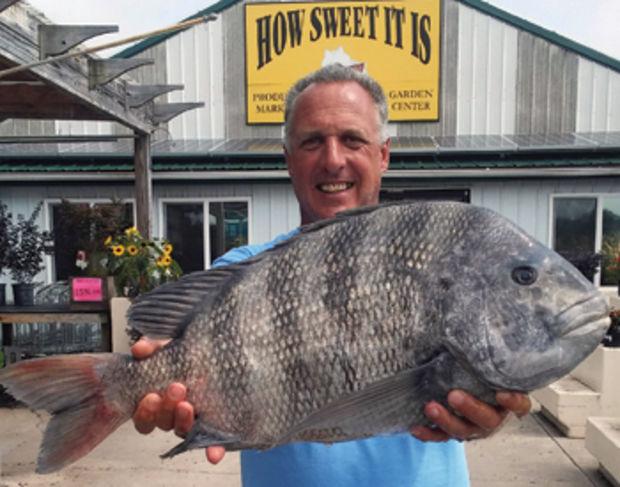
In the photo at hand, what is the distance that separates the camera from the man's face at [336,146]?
170cm

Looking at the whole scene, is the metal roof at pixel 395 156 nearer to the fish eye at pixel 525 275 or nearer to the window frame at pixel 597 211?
the window frame at pixel 597 211

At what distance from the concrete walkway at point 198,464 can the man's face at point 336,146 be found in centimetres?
300

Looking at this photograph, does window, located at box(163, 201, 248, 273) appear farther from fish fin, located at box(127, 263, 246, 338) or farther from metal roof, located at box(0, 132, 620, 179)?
fish fin, located at box(127, 263, 246, 338)

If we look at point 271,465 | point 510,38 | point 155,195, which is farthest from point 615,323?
point 155,195

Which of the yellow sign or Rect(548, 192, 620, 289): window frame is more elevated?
the yellow sign

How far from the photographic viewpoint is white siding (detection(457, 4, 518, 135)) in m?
9.61

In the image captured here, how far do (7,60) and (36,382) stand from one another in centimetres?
378

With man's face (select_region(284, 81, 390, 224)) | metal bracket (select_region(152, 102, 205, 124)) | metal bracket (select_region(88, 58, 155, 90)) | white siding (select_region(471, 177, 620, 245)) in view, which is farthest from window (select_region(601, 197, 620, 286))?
man's face (select_region(284, 81, 390, 224))

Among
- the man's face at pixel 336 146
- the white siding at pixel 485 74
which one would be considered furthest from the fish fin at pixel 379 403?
the white siding at pixel 485 74

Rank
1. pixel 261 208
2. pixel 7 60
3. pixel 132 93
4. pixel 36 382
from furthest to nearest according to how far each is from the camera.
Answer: pixel 261 208, pixel 132 93, pixel 7 60, pixel 36 382

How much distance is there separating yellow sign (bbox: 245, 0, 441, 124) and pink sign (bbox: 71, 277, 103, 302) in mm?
5213

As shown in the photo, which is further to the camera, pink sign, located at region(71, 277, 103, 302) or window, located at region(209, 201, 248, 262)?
window, located at region(209, 201, 248, 262)

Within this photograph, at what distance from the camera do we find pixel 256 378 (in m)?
1.22

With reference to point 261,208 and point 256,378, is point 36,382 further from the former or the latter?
point 261,208
